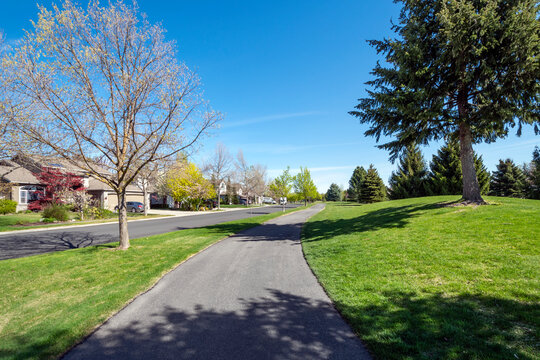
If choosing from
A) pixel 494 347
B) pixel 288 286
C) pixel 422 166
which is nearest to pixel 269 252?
pixel 288 286

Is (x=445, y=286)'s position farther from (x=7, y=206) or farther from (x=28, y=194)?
(x=28, y=194)

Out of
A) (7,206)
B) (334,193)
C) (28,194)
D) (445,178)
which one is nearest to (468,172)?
(445,178)

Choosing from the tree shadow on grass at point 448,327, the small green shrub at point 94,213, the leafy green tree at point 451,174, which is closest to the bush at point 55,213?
the small green shrub at point 94,213

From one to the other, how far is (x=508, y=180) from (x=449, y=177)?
17273 millimetres

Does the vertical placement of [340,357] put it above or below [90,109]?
below

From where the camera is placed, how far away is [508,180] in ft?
112

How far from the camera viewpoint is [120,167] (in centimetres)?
787

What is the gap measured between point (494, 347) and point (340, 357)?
6.08 feet

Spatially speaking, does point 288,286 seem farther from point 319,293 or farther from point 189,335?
point 189,335

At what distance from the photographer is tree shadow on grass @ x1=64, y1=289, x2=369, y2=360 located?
288 cm

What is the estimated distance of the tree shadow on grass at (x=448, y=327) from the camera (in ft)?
8.79

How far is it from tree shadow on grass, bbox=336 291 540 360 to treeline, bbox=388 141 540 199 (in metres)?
21.8

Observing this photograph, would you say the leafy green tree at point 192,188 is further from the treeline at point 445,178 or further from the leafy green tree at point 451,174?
the leafy green tree at point 451,174

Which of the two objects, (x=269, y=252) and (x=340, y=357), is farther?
(x=269, y=252)
